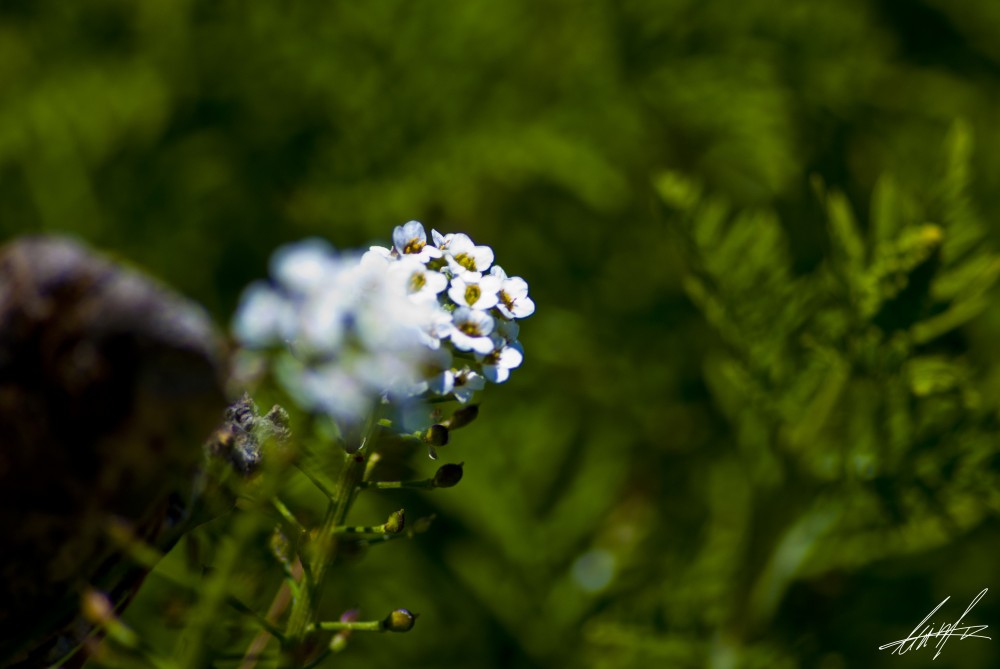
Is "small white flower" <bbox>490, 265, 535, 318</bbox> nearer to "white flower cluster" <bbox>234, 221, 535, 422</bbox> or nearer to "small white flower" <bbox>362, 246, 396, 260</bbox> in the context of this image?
"white flower cluster" <bbox>234, 221, 535, 422</bbox>

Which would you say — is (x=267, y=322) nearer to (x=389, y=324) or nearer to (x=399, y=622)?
(x=389, y=324)

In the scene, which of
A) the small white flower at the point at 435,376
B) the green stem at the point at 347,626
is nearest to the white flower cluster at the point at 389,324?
the small white flower at the point at 435,376

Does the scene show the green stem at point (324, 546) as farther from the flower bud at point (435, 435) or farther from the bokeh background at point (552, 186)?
the bokeh background at point (552, 186)

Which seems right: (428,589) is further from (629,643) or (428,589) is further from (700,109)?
(700,109)

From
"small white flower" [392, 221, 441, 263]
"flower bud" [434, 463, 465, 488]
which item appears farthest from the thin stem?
"small white flower" [392, 221, 441, 263]

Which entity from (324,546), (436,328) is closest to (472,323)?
(436,328)
